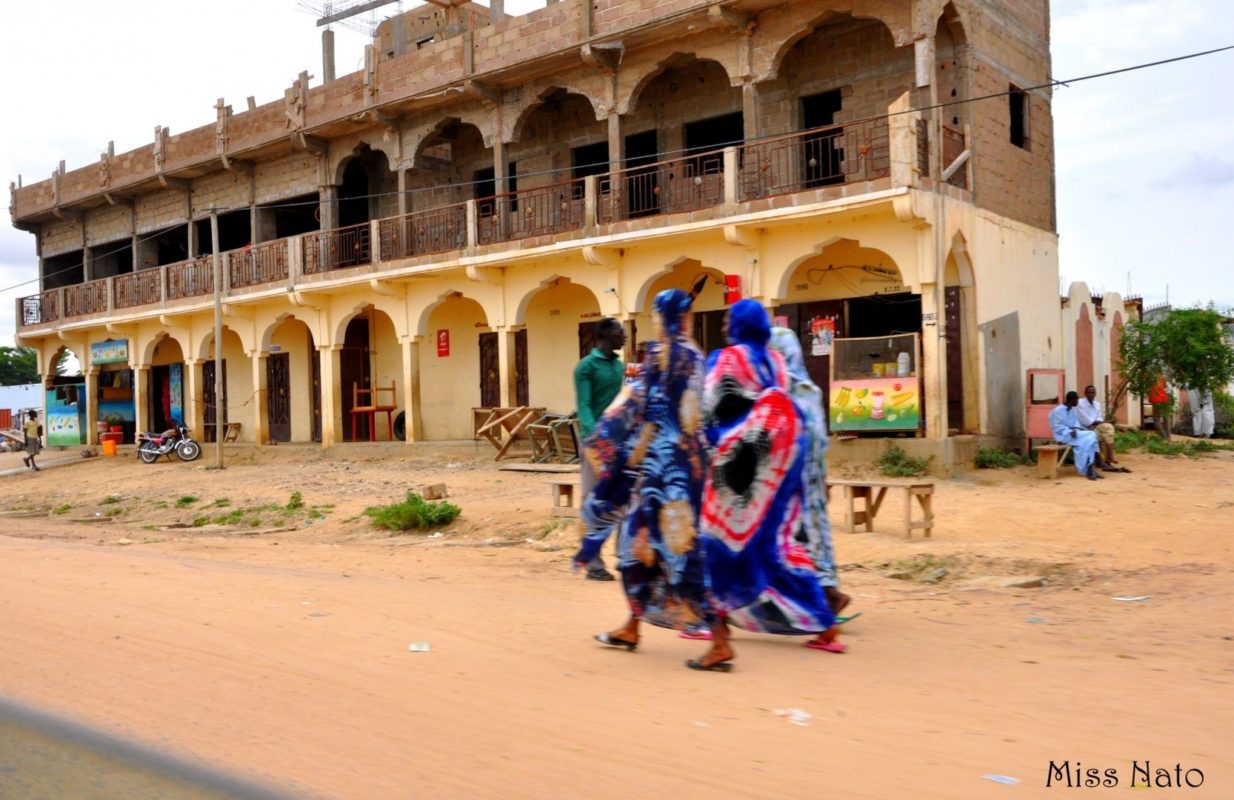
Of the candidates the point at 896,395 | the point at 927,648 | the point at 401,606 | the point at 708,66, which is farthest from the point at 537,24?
the point at 927,648

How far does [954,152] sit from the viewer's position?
1440 centimetres

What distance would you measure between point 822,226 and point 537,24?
6567 millimetres

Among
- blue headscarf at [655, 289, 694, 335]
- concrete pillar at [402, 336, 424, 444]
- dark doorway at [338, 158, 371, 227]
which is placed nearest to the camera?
blue headscarf at [655, 289, 694, 335]

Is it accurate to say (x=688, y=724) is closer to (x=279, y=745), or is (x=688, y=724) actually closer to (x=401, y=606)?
(x=279, y=745)

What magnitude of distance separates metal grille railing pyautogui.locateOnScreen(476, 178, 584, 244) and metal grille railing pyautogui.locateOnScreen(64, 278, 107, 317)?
44.5 feet

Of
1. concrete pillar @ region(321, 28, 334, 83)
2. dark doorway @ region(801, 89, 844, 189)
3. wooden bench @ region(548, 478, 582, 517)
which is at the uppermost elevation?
concrete pillar @ region(321, 28, 334, 83)

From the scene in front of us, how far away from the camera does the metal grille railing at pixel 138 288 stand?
2511cm

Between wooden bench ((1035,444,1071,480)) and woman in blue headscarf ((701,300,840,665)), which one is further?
wooden bench ((1035,444,1071,480))

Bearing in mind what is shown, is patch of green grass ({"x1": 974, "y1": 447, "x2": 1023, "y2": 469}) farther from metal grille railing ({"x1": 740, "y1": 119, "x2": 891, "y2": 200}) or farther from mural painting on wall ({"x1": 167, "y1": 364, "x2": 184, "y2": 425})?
mural painting on wall ({"x1": 167, "y1": 364, "x2": 184, "y2": 425})

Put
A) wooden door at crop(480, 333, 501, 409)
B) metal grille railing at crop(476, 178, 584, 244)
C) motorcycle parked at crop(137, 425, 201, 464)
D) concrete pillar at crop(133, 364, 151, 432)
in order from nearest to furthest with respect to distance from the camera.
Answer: metal grille railing at crop(476, 178, 584, 244) < wooden door at crop(480, 333, 501, 409) < motorcycle parked at crop(137, 425, 201, 464) < concrete pillar at crop(133, 364, 151, 432)

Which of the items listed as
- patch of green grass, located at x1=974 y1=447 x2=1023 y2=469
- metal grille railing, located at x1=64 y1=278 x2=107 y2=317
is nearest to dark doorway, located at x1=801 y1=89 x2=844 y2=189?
patch of green grass, located at x1=974 y1=447 x2=1023 y2=469

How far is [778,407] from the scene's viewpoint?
15.5ft

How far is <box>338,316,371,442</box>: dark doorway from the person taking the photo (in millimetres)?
23891

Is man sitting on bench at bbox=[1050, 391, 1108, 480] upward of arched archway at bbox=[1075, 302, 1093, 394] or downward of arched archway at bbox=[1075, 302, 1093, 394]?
downward
